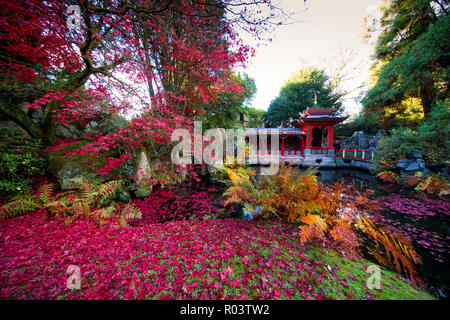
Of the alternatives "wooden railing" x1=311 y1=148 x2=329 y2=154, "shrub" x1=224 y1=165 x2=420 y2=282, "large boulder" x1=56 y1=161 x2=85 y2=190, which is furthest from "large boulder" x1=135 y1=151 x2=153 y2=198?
"wooden railing" x1=311 y1=148 x2=329 y2=154

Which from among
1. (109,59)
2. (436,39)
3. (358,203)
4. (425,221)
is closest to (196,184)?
(109,59)

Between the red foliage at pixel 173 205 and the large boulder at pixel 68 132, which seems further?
the large boulder at pixel 68 132

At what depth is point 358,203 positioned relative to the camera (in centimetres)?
370

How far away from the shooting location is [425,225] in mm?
3730

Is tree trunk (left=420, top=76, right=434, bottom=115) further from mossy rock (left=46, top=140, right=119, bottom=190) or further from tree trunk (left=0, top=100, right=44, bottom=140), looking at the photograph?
tree trunk (left=0, top=100, right=44, bottom=140)

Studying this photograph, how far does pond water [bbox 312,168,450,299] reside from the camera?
230 cm

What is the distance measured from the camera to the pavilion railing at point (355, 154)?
36.7 ft

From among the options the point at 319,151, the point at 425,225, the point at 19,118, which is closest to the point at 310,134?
the point at 319,151

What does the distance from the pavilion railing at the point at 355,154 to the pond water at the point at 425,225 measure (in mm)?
5726

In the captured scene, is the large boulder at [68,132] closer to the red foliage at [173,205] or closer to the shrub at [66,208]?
the shrub at [66,208]

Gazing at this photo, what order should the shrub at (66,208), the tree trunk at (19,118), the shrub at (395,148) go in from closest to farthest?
the shrub at (66,208) → the tree trunk at (19,118) → the shrub at (395,148)

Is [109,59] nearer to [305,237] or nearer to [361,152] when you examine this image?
[305,237]

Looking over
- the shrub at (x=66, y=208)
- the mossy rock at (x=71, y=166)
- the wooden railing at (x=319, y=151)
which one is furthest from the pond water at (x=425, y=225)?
the wooden railing at (x=319, y=151)

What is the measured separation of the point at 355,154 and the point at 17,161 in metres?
18.6
